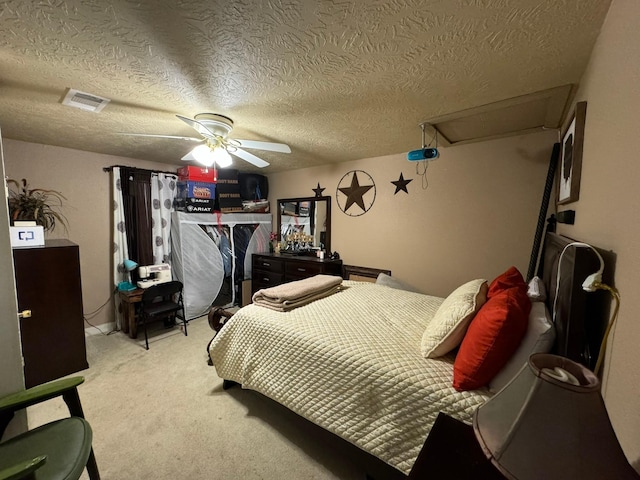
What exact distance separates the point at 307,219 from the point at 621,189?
3.53 m

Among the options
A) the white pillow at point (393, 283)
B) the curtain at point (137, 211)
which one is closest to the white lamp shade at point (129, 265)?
the curtain at point (137, 211)

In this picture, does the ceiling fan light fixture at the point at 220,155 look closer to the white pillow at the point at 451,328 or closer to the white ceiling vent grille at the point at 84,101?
the white ceiling vent grille at the point at 84,101

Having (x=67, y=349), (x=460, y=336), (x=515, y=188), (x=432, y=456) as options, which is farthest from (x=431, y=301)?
(x=67, y=349)

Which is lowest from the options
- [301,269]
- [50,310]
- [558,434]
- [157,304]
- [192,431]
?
[192,431]

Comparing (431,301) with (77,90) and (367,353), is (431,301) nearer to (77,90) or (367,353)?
(367,353)

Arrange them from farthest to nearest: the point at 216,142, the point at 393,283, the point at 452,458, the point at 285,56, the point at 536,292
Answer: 1. the point at 393,283
2. the point at 216,142
3. the point at 536,292
4. the point at 285,56
5. the point at 452,458

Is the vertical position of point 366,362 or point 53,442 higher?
point 366,362

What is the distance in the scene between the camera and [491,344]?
1.08 meters

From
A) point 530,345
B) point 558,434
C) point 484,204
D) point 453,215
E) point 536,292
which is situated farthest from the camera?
point 453,215

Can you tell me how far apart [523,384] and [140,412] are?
8.03 ft

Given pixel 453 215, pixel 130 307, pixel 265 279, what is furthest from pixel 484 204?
pixel 130 307

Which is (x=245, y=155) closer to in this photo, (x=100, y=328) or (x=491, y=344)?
(x=491, y=344)

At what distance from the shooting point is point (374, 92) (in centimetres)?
165

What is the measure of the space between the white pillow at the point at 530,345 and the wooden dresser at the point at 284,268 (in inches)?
96.9
